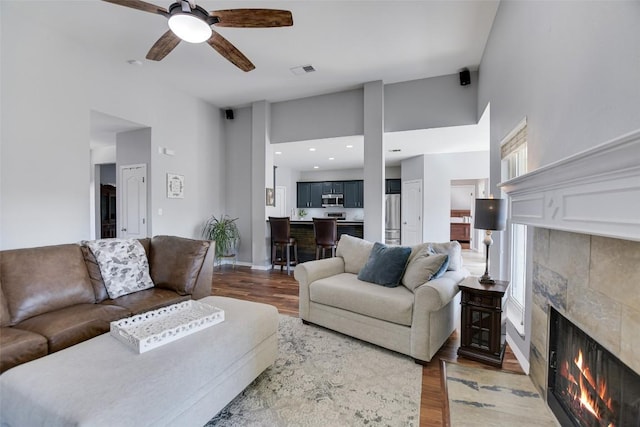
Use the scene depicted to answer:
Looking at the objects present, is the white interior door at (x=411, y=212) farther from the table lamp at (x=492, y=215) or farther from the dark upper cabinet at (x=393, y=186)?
the table lamp at (x=492, y=215)

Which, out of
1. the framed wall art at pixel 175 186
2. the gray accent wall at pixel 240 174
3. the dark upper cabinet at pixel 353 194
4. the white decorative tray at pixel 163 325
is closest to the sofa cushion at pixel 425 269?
the white decorative tray at pixel 163 325

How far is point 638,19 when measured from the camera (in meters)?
0.92

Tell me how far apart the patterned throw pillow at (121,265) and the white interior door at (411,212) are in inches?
243

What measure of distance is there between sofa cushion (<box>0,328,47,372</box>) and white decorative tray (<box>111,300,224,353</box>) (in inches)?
18.7

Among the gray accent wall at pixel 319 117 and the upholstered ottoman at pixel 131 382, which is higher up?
the gray accent wall at pixel 319 117

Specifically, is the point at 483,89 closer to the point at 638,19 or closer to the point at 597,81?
the point at 597,81

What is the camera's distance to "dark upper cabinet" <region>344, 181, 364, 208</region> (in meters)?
9.02

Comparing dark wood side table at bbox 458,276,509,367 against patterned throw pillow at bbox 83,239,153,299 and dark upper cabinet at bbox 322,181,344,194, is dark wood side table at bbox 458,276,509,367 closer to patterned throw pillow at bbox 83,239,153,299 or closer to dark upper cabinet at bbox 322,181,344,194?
patterned throw pillow at bbox 83,239,153,299

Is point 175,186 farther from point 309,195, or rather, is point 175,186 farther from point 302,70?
point 309,195

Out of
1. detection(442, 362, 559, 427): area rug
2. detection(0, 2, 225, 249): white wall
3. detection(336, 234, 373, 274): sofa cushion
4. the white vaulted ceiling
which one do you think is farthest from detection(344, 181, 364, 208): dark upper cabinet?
detection(442, 362, 559, 427): area rug

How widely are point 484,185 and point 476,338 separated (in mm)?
6438

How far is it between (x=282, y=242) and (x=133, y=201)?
8.46 ft

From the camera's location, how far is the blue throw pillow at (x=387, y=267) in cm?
266

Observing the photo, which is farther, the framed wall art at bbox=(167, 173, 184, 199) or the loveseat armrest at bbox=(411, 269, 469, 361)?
the framed wall art at bbox=(167, 173, 184, 199)
